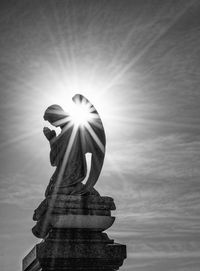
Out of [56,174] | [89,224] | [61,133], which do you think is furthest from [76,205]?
[61,133]

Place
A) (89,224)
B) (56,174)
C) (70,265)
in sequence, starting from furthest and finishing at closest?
(56,174) → (89,224) → (70,265)

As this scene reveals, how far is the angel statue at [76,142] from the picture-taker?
31.0ft

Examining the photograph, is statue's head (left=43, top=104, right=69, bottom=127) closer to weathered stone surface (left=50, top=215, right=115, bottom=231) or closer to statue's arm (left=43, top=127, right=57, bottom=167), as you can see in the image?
statue's arm (left=43, top=127, right=57, bottom=167)

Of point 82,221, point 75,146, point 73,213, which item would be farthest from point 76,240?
point 75,146

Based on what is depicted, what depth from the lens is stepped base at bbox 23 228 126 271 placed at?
26.3 ft

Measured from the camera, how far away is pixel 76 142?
9758 millimetres

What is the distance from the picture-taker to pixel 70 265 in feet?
26.5

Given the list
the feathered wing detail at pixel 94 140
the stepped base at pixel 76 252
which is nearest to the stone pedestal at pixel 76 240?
the stepped base at pixel 76 252

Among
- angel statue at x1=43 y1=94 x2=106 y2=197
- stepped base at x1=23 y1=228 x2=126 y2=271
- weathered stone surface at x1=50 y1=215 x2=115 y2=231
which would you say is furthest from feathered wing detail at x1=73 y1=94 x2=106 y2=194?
stepped base at x1=23 y1=228 x2=126 y2=271

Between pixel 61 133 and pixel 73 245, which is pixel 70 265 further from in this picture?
pixel 61 133

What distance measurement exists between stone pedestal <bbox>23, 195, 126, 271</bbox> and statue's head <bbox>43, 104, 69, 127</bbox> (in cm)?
205

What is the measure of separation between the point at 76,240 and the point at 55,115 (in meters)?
3.17

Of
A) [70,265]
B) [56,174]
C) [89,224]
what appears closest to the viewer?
[70,265]

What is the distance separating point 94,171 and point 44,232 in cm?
185
